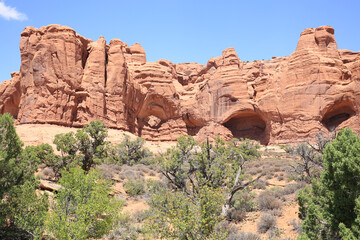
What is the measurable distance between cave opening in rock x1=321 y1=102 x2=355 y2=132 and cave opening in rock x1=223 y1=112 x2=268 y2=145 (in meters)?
9.56

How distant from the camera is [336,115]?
129 feet

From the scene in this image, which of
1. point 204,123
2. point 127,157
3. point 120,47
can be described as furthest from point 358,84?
point 120,47

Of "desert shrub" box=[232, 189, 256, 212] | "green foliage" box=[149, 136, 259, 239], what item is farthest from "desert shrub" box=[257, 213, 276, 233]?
"green foliage" box=[149, 136, 259, 239]

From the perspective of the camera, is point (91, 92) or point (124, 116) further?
point (124, 116)

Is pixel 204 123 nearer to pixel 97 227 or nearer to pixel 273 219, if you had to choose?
pixel 273 219

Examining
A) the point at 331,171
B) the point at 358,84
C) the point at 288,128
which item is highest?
the point at 358,84

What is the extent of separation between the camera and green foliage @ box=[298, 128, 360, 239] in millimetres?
6707

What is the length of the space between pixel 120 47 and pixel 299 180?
33.3m

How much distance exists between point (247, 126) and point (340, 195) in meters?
40.2

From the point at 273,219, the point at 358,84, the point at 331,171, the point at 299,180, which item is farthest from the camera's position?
the point at 358,84

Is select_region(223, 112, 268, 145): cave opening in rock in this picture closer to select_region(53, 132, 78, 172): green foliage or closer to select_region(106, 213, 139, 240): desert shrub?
select_region(53, 132, 78, 172): green foliage

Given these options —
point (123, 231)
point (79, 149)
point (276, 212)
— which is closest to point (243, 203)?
point (276, 212)

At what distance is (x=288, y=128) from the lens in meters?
38.8

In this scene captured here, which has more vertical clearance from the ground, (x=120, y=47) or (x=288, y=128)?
(x=120, y=47)
